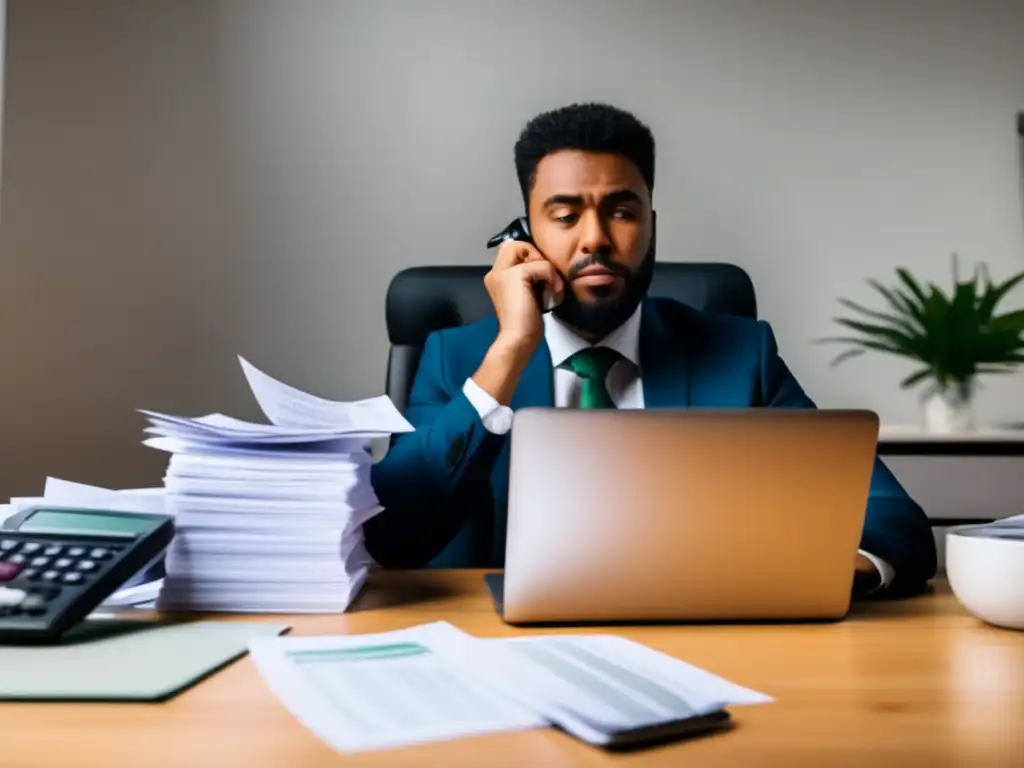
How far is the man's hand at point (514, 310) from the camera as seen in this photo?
45.3 inches

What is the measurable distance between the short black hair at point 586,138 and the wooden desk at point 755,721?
0.90m

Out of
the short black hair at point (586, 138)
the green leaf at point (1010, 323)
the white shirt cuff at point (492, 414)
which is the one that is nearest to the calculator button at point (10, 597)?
the white shirt cuff at point (492, 414)

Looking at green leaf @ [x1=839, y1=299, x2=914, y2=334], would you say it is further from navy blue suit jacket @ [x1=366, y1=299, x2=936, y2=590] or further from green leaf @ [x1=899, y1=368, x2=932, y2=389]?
navy blue suit jacket @ [x1=366, y1=299, x2=936, y2=590]

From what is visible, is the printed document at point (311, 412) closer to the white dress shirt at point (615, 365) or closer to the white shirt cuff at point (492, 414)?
the white shirt cuff at point (492, 414)

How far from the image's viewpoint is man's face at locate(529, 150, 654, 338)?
1.37 metres

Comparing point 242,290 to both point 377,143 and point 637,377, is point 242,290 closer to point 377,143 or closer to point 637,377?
point 377,143

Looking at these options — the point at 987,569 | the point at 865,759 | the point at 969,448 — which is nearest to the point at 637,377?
the point at 987,569

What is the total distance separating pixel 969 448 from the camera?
178 centimetres

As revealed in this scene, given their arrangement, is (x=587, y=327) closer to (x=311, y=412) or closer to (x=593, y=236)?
(x=593, y=236)

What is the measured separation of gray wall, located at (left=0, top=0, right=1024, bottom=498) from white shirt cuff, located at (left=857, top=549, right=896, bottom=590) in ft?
4.45

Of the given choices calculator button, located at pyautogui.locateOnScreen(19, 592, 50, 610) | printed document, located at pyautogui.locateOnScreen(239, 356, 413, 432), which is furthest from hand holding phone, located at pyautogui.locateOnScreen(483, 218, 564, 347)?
calculator button, located at pyautogui.locateOnScreen(19, 592, 50, 610)

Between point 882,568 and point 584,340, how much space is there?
2.13ft

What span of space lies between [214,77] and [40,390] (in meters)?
0.80

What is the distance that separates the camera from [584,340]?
1.42 meters
